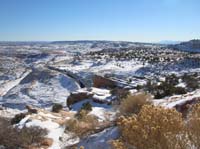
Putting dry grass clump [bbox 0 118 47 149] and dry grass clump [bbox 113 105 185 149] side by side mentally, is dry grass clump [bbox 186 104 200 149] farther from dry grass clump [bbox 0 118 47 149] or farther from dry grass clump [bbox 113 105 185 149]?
dry grass clump [bbox 0 118 47 149]

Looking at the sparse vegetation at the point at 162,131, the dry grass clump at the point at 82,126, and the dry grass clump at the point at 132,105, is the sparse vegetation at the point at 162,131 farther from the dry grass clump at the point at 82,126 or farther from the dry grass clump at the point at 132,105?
the dry grass clump at the point at 82,126

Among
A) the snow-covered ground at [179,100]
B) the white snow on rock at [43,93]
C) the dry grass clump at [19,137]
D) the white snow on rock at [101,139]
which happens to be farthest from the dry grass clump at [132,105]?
the white snow on rock at [43,93]

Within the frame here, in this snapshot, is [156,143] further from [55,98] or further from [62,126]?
[55,98]

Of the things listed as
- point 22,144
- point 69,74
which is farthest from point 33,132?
point 69,74

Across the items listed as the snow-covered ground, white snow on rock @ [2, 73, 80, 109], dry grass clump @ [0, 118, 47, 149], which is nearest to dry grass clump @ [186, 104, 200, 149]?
the snow-covered ground

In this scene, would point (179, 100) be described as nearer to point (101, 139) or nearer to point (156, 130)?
point (101, 139)

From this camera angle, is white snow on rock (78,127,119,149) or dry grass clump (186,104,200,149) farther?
white snow on rock (78,127,119,149)
